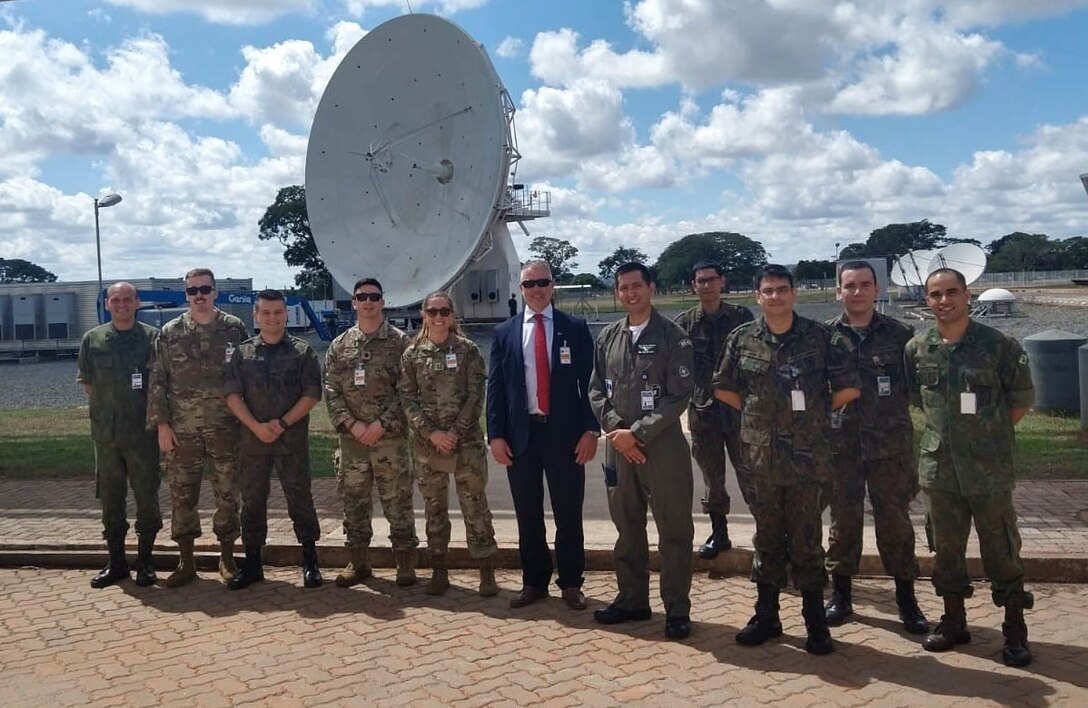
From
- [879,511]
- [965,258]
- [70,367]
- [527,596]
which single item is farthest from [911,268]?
[527,596]

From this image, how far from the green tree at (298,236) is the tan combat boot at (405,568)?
227ft

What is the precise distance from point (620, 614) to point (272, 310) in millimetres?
3295

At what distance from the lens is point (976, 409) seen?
5.07 metres

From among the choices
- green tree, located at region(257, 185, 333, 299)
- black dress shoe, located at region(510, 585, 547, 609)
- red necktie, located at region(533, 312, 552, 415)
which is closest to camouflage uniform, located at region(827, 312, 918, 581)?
red necktie, located at region(533, 312, 552, 415)

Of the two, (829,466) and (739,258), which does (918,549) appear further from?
(739,258)

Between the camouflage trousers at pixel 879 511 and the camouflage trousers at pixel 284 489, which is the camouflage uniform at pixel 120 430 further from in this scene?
the camouflage trousers at pixel 879 511

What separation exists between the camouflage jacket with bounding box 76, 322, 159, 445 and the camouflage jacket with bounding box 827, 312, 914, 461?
5028 mm

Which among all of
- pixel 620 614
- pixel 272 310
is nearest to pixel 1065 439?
pixel 620 614

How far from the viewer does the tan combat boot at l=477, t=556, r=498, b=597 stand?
6570mm

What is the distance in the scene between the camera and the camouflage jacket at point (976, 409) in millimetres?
5031

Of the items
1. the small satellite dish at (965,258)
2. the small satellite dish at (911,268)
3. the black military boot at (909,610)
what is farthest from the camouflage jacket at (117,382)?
the small satellite dish at (911,268)

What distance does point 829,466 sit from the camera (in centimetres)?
525

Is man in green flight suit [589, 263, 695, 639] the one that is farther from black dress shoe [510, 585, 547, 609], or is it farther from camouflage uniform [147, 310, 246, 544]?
camouflage uniform [147, 310, 246, 544]

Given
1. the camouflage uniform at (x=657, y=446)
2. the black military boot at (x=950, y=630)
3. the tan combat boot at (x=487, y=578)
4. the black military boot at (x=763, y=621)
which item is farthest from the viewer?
the tan combat boot at (x=487, y=578)
